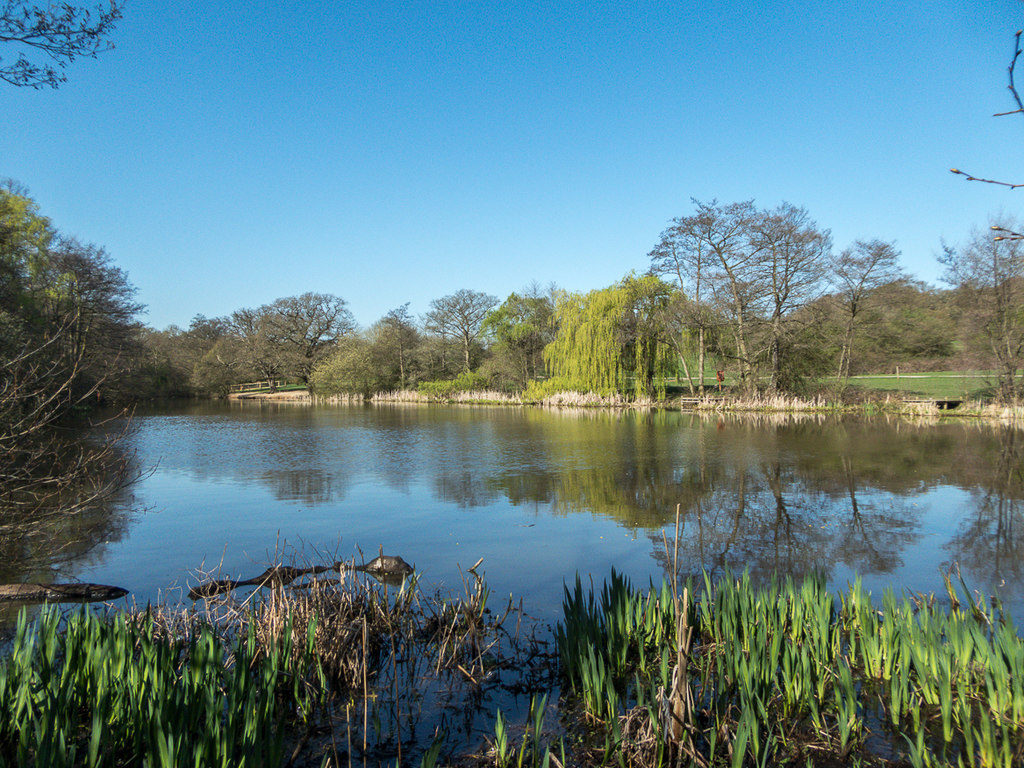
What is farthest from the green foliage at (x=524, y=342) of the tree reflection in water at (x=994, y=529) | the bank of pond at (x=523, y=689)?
the bank of pond at (x=523, y=689)

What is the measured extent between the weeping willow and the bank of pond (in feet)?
95.5

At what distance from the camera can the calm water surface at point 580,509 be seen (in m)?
6.59

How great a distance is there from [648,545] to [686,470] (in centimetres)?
584

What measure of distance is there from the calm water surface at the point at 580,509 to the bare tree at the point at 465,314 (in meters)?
29.9

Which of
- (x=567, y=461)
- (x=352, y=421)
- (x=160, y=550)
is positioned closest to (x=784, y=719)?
(x=160, y=550)

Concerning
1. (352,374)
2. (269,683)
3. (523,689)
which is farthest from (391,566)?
(352,374)

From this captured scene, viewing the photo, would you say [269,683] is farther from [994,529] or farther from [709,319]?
[709,319]

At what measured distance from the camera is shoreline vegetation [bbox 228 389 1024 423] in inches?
886

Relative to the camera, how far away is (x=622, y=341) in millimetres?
32875

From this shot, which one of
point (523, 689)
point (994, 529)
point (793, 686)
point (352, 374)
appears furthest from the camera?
point (352, 374)

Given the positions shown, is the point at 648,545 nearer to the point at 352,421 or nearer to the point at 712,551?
the point at 712,551

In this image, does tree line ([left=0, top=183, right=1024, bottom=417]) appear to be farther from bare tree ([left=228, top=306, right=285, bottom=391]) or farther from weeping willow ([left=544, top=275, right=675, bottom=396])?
bare tree ([left=228, top=306, right=285, bottom=391])

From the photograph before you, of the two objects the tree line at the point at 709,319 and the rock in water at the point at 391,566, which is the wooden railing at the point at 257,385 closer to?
the tree line at the point at 709,319

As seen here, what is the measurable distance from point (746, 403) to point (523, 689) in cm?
2548
